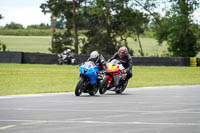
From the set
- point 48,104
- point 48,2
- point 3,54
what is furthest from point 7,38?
point 48,104

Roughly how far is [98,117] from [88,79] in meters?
7.07

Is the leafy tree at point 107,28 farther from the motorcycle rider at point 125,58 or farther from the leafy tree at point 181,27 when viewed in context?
the motorcycle rider at point 125,58

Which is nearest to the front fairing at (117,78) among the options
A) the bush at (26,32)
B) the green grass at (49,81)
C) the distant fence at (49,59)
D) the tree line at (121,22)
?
the green grass at (49,81)

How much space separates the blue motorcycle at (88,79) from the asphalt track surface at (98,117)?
2102 mm

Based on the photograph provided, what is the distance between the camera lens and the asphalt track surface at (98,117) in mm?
9445

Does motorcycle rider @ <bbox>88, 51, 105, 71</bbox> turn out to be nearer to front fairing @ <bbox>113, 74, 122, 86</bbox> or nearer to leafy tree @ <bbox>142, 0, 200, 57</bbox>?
front fairing @ <bbox>113, 74, 122, 86</bbox>

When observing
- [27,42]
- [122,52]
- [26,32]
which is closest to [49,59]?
[122,52]

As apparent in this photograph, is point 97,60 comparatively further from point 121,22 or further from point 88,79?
point 121,22

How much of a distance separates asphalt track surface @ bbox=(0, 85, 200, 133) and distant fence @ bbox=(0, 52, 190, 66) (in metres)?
29.4

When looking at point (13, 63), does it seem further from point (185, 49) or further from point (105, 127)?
point (105, 127)

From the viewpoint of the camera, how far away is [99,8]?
62.0 metres

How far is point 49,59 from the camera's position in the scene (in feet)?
153

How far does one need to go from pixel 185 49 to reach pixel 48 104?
169ft

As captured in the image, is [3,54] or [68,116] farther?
[3,54]
